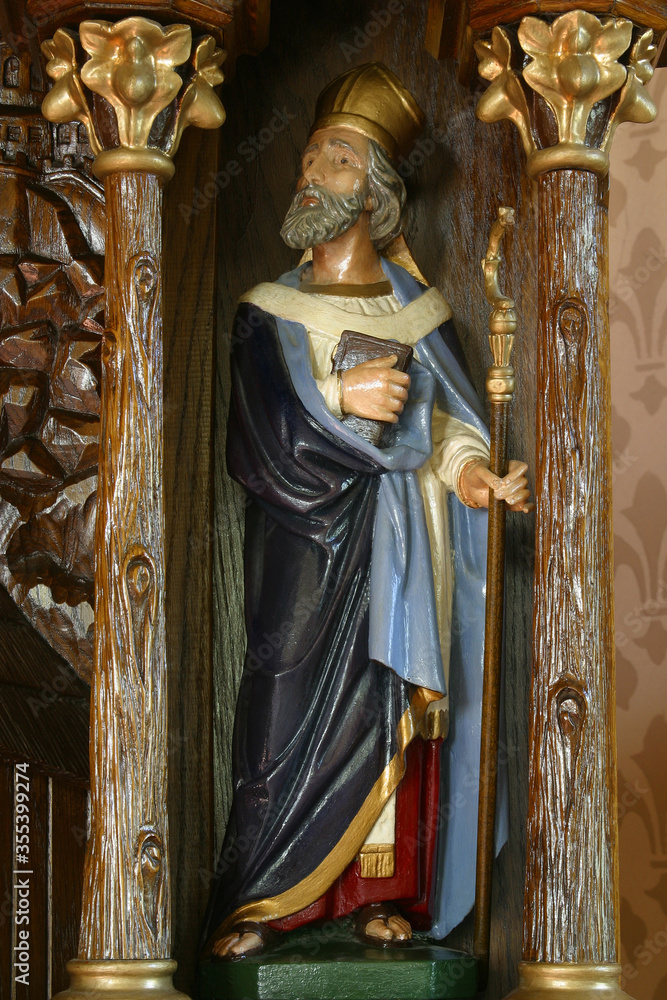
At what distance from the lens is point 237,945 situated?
270 centimetres

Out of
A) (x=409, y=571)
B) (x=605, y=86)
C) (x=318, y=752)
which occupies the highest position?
(x=605, y=86)

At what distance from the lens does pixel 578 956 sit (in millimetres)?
2443

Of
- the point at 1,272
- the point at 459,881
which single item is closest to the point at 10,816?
the point at 459,881

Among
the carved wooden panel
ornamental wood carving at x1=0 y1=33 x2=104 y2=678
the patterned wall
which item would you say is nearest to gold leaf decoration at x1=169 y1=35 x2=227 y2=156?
ornamental wood carving at x1=0 y1=33 x2=104 y2=678

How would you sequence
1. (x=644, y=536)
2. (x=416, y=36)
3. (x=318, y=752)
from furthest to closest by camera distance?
(x=644, y=536) < (x=416, y=36) < (x=318, y=752)

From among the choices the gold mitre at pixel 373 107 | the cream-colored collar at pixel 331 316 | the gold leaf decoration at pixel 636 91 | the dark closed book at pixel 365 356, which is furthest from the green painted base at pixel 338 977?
the gold mitre at pixel 373 107

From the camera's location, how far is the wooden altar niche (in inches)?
117

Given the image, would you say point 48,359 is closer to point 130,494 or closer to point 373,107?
point 130,494

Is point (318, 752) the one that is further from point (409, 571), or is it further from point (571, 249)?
point (571, 249)

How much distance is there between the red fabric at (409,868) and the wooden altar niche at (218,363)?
193 millimetres

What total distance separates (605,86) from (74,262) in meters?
1.16

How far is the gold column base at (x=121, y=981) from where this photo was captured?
7.79 feet

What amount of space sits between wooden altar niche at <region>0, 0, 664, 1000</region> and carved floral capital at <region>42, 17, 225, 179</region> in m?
0.06

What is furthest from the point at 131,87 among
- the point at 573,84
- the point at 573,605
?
the point at 573,605
